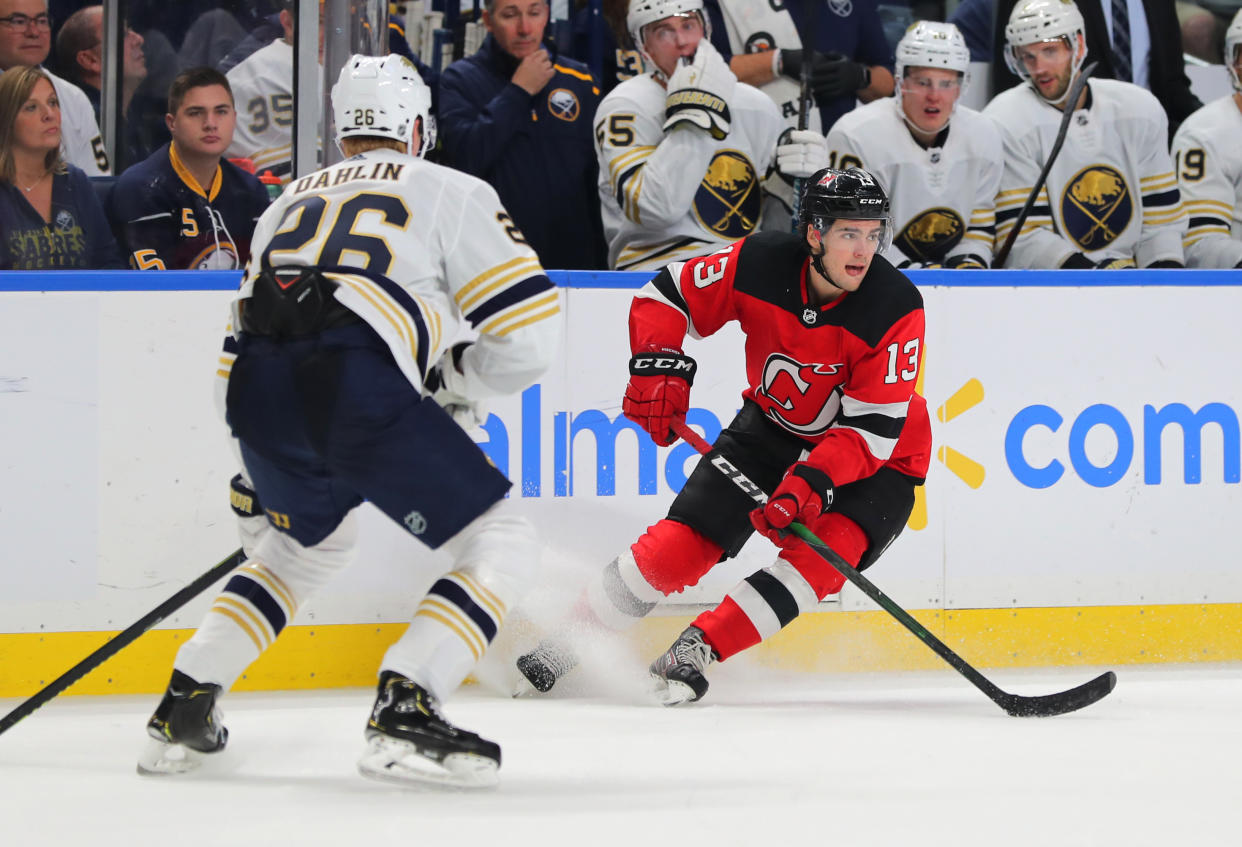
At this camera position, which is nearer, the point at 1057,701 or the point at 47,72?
the point at 1057,701

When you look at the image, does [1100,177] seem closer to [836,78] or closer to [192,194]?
[836,78]

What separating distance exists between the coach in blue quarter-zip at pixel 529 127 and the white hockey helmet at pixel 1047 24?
4.52 ft

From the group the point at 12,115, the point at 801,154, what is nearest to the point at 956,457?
the point at 801,154

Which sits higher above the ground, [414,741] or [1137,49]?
[1137,49]

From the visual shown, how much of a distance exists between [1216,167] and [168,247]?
3247 millimetres

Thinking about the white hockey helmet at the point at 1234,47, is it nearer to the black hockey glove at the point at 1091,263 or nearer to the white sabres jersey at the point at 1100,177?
the white sabres jersey at the point at 1100,177

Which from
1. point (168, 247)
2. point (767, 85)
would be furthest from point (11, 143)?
point (767, 85)

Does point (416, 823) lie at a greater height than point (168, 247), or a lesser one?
lesser

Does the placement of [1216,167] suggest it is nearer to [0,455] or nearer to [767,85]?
[767,85]

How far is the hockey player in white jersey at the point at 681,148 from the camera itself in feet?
12.8

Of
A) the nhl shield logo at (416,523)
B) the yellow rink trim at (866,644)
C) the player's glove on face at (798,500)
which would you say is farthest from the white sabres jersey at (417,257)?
the yellow rink trim at (866,644)

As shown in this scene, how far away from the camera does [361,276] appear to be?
7.43 ft

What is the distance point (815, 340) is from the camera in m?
3.02

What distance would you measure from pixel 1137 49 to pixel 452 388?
343 cm
